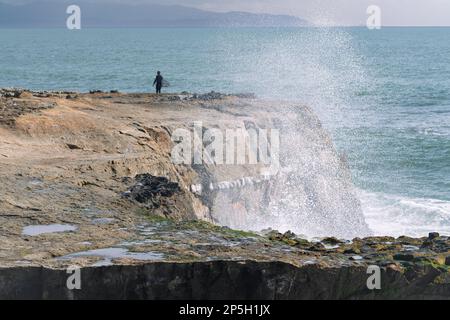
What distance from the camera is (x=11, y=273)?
34.4 feet

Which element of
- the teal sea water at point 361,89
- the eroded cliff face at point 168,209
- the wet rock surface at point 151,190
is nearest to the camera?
the eroded cliff face at point 168,209

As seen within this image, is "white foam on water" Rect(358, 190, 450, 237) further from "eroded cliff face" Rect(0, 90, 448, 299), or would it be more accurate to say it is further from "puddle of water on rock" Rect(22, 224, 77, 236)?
"puddle of water on rock" Rect(22, 224, 77, 236)

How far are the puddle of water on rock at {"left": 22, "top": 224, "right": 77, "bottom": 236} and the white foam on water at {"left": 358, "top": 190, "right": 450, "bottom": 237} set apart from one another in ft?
45.2

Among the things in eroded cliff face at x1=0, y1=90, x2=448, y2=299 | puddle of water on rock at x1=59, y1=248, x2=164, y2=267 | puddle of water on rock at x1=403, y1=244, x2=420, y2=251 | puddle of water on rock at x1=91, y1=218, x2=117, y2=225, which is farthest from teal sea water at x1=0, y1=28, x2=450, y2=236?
puddle of water on rock at x1=59, y1=248, x2=164, y2=267

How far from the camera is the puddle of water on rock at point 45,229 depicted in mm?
11996

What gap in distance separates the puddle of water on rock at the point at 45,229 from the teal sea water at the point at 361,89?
1444 cm

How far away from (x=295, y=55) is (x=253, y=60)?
16.6 feet

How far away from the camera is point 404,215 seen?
88.5 ft

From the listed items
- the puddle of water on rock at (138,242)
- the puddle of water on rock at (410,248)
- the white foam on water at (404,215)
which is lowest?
the white foam on water at (404,215)

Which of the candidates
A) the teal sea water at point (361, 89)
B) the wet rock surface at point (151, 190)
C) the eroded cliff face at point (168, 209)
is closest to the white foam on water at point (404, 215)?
the teal sea water at point (361, 89)

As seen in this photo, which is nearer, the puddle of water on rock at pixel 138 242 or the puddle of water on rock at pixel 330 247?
the puddle of water on rock at pixel 138 242

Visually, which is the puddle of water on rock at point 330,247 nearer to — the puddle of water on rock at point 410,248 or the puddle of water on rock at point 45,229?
the puddle of water on rock at point 410,248

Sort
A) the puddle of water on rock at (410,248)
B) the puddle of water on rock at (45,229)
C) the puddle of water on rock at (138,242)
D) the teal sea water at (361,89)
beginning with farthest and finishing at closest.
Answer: the teal sea water at (361,89) < the puddle of water on rock at (410,248) < the puddle of water on rock at (45,229) < the puddle of water on rock at (138,242)

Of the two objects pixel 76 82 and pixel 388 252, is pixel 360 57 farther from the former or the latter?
pixel 388 252
